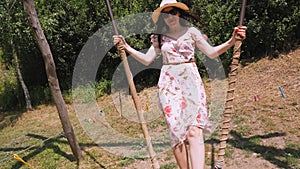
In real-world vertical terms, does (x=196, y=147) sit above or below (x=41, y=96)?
above

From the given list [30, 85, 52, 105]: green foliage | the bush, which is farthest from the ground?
the bush

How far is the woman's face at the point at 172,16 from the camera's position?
9.23 ft

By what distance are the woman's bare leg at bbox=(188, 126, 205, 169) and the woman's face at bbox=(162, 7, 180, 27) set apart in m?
0.94

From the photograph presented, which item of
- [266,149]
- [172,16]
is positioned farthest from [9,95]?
[172,16]

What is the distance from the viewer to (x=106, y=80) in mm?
9320

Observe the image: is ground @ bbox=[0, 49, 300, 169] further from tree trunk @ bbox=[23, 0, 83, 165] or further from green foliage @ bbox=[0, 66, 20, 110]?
green foliage @ bbox=[0, 66, 20, 110]

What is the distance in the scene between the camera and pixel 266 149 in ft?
14.0

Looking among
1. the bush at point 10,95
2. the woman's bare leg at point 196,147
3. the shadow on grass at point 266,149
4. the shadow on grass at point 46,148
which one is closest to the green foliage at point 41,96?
the bush at point 10,95

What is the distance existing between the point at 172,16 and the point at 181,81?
0.59 meters

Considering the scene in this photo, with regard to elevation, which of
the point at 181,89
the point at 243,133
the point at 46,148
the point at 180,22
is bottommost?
the point at 46,148

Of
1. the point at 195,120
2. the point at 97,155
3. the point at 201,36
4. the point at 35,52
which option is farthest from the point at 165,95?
the point at 35,52

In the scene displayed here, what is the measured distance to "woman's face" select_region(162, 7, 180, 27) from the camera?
2.81 m

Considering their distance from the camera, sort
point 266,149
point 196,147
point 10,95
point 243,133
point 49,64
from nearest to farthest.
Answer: point 196,147
point 266,149
point 49,64
point 243,133
point 10,95

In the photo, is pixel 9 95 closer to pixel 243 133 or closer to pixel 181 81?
pixel 243 133
